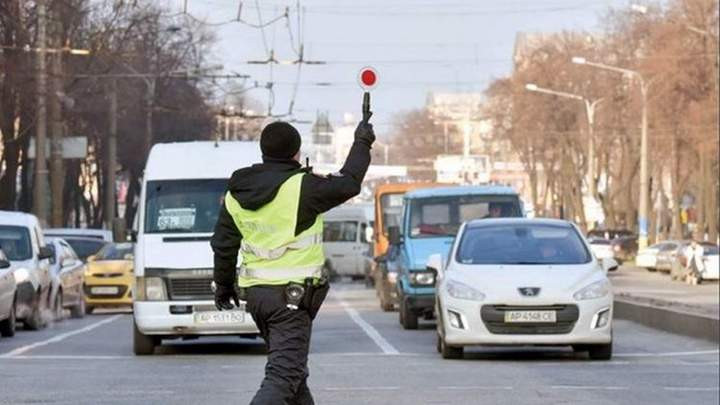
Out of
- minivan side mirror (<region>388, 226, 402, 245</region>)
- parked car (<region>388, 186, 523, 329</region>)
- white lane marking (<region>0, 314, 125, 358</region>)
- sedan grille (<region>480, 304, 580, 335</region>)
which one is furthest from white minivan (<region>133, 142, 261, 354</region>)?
minivan side mirror (<region>388, 226, 402, 245</region>)

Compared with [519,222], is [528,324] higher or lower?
lower

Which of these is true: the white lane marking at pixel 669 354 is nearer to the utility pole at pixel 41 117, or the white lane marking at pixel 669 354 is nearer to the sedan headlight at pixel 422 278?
the sedan headlight at pixel 422 278

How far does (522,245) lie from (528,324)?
1.49m

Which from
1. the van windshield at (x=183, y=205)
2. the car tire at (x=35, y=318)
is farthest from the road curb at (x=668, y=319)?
the car tire at (x=35, y=318)

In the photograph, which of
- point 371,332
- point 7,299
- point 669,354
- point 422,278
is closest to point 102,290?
point 422,278

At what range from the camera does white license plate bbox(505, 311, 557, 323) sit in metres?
20.2

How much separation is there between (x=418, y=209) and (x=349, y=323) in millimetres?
2171

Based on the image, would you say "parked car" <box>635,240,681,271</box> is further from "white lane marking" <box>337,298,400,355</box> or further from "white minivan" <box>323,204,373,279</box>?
"white lane marking" <box>337,298,400,355</box>

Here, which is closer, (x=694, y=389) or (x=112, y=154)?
(x=694, y=389)

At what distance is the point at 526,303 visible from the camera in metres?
20.2

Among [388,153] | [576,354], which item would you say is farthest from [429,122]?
[576,354]

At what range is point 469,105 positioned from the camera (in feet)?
558

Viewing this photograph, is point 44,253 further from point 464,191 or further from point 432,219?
point 464,191

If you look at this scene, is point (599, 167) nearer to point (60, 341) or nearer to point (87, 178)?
point (87, 178)
